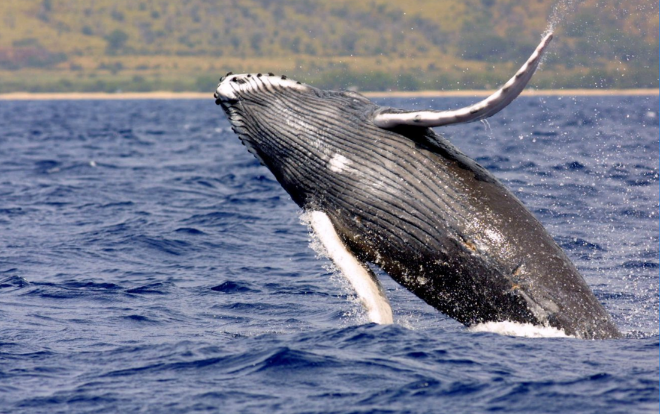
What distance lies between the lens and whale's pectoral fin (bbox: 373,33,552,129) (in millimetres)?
7383

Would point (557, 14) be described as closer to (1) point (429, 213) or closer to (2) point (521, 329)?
(1) point (429, 213)

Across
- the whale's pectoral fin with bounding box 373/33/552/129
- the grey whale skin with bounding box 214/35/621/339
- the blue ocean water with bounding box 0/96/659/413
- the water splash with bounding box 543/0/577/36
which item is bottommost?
the blue ocean water with bounding box 0/96/659/413

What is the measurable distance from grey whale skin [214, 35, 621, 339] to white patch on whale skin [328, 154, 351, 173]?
0.01 meters

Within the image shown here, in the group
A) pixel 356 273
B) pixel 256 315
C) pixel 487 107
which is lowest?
pixel 256 315

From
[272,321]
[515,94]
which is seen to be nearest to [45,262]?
[272,321]

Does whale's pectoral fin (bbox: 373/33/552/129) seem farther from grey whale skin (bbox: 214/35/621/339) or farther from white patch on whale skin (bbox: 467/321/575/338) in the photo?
white patch on whale skin (bbox: 467/321/575/338)

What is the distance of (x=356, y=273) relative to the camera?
8516 mm

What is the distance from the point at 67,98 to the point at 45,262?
566 feet

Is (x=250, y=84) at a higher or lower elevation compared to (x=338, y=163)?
higher

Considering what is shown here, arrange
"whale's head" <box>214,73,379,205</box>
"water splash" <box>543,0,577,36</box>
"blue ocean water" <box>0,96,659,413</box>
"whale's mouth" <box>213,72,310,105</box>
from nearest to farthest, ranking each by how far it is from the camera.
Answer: "blue ocean water" <box>0,96,659,413</box>
"water splash" <box>543,0,577,36</box>
"whale's head" <box>214,73,379,205</box>
"whale's mouth" <box>213,72,310,105</box>

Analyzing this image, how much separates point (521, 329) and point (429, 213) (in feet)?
4.48

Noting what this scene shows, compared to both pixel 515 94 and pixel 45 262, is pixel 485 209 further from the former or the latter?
pixel 45 262

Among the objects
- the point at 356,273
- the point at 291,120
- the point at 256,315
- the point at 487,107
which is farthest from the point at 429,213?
the point at 256,315

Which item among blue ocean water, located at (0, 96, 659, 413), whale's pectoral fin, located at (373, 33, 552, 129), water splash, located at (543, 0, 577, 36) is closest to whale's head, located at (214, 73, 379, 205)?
whale's pectoral fin, located at (373, 33, 552, 129)
